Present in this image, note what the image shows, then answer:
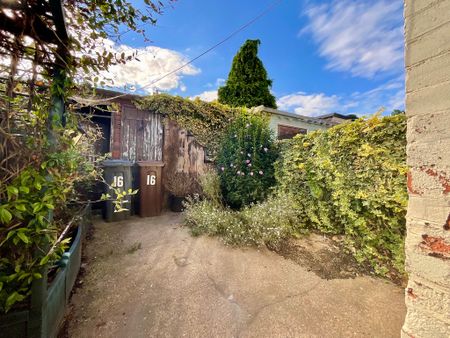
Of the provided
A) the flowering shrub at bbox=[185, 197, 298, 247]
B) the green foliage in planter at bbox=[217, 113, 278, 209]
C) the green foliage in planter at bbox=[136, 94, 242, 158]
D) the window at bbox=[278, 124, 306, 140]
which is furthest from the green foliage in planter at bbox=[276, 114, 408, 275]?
the window at bbox=[278, 124, 306, 140]

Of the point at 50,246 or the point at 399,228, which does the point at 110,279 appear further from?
the point at 399,228

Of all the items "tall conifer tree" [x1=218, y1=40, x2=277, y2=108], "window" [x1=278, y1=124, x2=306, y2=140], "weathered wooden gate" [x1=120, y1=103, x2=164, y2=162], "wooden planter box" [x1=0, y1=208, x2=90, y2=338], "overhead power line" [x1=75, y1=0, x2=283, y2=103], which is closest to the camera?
"wooden planter box" [x1=0, y1=208, x2=90, y2=338]

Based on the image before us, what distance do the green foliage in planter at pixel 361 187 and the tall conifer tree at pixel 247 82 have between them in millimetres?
6896

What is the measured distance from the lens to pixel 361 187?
9.25 feet

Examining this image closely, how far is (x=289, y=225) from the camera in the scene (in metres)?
3.47

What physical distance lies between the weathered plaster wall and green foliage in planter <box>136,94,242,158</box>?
528 centimetres

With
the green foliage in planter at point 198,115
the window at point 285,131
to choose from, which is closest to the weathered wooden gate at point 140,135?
the green foliage in planter at point 198,115

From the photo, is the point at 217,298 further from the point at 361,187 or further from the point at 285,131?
the point at 285,131

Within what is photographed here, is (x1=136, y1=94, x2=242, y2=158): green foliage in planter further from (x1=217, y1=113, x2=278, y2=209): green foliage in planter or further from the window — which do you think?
the window

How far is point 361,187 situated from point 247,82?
8.79 m

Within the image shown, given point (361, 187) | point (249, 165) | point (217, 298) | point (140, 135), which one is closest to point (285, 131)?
point (249, 165)

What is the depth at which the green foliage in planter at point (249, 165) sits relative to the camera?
4.81 meters

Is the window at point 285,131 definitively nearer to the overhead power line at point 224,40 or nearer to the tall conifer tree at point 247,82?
the tall conifer tree at point 247,82

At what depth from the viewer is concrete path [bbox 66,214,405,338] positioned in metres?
1.69
